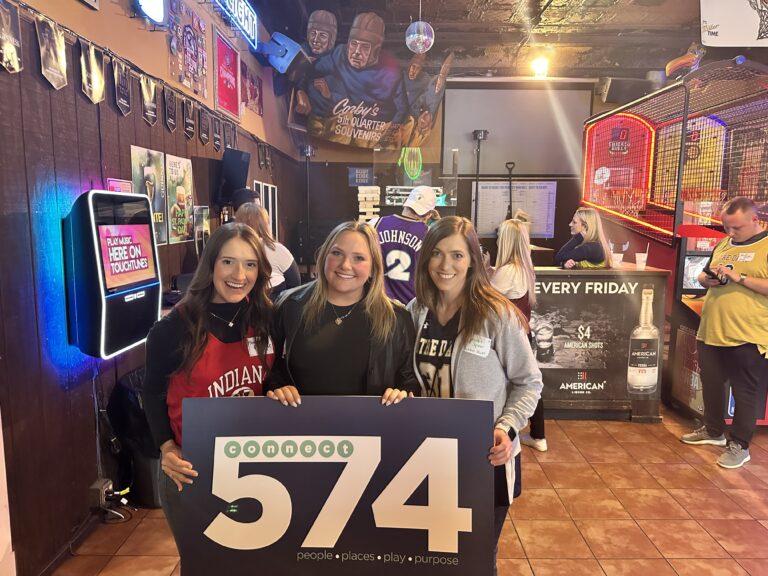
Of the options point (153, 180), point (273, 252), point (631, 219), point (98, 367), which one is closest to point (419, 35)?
point (631, 219)

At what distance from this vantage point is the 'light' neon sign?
9.91ft

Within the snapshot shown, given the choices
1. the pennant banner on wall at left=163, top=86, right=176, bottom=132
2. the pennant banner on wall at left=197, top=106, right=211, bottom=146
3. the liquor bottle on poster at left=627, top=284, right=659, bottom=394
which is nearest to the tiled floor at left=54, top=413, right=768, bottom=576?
the liquor bottle on poster at left=627, top=284, right=659, bottom=394

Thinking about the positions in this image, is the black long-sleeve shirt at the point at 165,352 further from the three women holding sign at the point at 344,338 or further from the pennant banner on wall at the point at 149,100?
the pennant banner on wall at the point at 149,100

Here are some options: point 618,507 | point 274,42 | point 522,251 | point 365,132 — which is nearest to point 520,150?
point 365,132

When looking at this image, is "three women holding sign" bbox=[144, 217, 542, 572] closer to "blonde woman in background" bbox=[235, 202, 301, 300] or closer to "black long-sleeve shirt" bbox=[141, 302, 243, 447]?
"black long-sleeve shirt" bbox=[141, 302, 243, 447]

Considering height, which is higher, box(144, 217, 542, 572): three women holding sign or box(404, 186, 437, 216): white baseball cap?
box(404, 186, 437, 216): white baseball cap

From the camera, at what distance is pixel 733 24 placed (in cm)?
390

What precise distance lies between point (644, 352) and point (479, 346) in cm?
292

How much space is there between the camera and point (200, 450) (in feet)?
4.97

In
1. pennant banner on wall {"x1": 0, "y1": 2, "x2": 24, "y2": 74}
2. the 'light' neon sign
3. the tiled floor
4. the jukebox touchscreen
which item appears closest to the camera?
pennant banner on wall {"x1": 0, "y1": 2, "x2": 24, "y2": 74}

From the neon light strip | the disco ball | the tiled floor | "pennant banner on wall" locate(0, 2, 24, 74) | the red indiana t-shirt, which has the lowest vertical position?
the tiled floor

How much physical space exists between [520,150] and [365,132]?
9.85 feet

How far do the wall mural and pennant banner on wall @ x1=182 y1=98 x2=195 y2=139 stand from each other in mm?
3192

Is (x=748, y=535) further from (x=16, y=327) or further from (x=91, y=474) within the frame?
(x=16, y=327)
